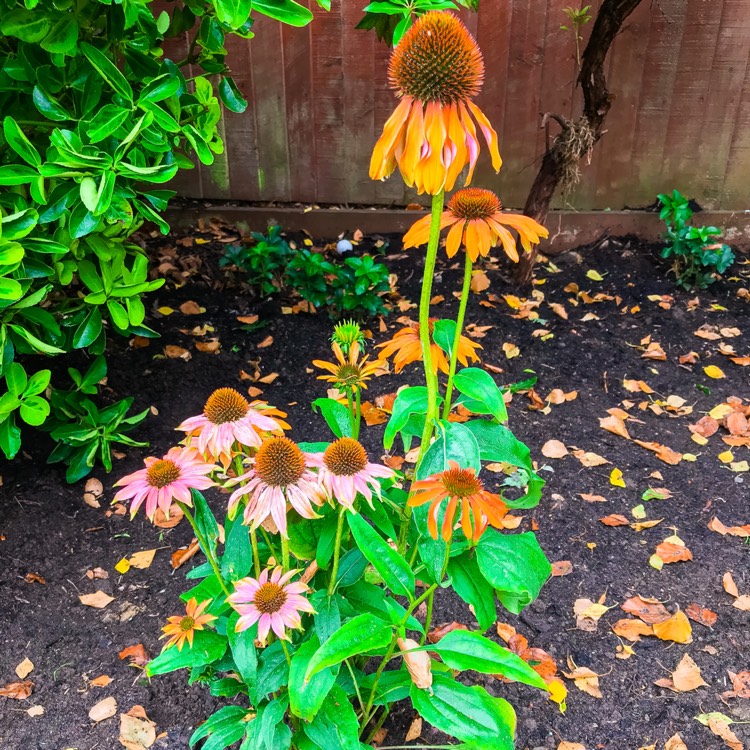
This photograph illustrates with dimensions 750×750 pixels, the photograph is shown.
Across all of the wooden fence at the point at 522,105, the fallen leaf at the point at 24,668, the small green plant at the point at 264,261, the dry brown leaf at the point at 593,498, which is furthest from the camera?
the wooden fence at the point at 522,105

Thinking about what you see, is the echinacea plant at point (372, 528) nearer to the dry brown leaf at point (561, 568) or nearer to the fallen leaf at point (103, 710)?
the fallen leaf at point (103, 710)

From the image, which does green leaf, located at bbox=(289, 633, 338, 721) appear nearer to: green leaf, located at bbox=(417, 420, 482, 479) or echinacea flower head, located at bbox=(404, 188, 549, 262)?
green leaf, located at bbox=(417, 420, 482, 479)

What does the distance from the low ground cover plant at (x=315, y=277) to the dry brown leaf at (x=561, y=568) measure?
4.46ft

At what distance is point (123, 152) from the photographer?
1.54m

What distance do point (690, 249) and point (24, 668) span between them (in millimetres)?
3262

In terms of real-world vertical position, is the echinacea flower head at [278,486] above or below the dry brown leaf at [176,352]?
above

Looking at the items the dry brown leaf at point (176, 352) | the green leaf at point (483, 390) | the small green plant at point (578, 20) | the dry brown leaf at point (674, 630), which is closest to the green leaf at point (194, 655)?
the green leaf at point (483, 390)

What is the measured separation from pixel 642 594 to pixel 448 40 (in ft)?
5.44

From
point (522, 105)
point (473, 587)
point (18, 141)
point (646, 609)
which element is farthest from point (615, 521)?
→ point (522, 105)

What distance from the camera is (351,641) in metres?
1.07

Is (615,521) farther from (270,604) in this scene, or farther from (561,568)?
(270,604)

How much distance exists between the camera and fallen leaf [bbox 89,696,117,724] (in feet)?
5.53

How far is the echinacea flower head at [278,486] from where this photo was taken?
1.06m

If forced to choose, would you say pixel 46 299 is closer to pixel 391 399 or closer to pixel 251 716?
pixel 391 399
